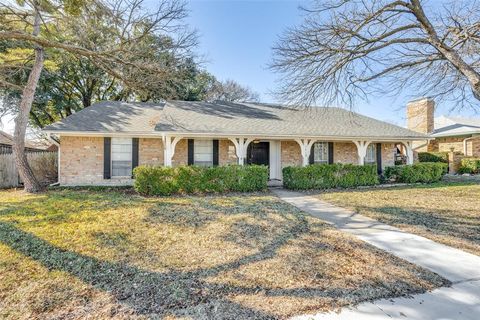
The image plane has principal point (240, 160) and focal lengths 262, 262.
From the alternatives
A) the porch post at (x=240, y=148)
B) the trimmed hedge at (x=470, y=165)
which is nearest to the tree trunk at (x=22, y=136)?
the porch post at (x=240, y=148)

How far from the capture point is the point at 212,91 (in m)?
29.3

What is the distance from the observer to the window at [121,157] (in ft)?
39.2

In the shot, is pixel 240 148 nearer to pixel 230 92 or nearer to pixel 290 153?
pixel 290 153

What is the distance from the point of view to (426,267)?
12.6ft

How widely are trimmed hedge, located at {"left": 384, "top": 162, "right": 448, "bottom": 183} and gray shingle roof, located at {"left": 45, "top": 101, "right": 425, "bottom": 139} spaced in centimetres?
154

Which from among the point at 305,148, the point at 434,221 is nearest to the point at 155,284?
the point at 434,221

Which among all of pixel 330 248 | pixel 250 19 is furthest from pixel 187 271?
pixel 250 19

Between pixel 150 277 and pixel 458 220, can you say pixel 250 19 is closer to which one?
pixel 458 220

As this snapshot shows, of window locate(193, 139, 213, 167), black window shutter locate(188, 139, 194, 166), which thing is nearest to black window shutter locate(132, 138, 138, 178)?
black window shutter locate(188, 139, 194, 166)

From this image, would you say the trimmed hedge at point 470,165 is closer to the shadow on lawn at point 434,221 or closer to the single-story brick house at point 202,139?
the single-story brick house at point 202,139

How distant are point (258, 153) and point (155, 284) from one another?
10.6 meters

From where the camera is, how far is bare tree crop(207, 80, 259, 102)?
29.7 m

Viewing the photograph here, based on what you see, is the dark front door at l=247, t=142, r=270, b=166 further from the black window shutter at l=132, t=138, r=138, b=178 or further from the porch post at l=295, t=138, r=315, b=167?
the black window shutter at l=132, t=138, r=138, b=178

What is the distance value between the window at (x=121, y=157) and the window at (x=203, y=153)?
295cm
